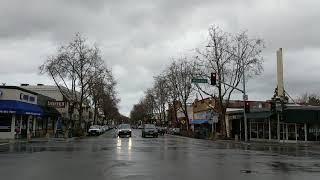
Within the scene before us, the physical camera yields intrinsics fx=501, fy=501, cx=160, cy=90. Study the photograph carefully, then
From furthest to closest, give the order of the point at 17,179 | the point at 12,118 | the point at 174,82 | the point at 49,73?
the point at 174,82 < the point at 49,73 < the point at 12,118 < the point at 17,179

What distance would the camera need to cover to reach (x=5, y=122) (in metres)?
55.7

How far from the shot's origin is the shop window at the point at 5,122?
5541 centimetres

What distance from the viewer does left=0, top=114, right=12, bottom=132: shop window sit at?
Answer: 55.4 m

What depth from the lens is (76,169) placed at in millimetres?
18953

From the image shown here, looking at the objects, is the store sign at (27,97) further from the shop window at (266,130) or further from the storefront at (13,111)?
the shop window at (266,130)

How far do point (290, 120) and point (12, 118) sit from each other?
31112 millimetres

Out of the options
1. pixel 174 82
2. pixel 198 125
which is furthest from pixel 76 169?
pixel 198 125

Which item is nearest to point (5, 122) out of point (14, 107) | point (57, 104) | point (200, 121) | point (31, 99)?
point (14, 107)

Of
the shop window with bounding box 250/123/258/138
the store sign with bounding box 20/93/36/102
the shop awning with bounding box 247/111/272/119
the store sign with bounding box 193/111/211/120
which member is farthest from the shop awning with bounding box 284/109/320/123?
the store sign with bounding box 193/111/211/120

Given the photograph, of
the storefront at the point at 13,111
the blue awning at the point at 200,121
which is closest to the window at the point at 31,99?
the storefront at the point at 13,111

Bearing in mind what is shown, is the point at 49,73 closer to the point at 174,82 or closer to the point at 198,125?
the point at 174,82

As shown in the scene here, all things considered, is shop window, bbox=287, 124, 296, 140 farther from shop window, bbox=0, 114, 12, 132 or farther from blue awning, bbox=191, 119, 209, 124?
blue awning, bbox=191, 119, 209, 124

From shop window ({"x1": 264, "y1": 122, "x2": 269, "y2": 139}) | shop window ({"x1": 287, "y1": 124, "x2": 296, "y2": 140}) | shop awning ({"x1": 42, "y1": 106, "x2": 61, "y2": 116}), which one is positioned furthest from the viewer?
shop awning ({"x1": 42, "y1": 106, "x2": 61, "y2": 116})

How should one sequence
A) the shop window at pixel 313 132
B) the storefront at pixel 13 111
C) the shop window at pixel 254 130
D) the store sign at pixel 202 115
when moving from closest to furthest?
1. the storefront at pixel 13 111
2. the shop window at pixel 313 132
3. the shop window at pixel 254 130
4. the store sign at pixel 202 115
